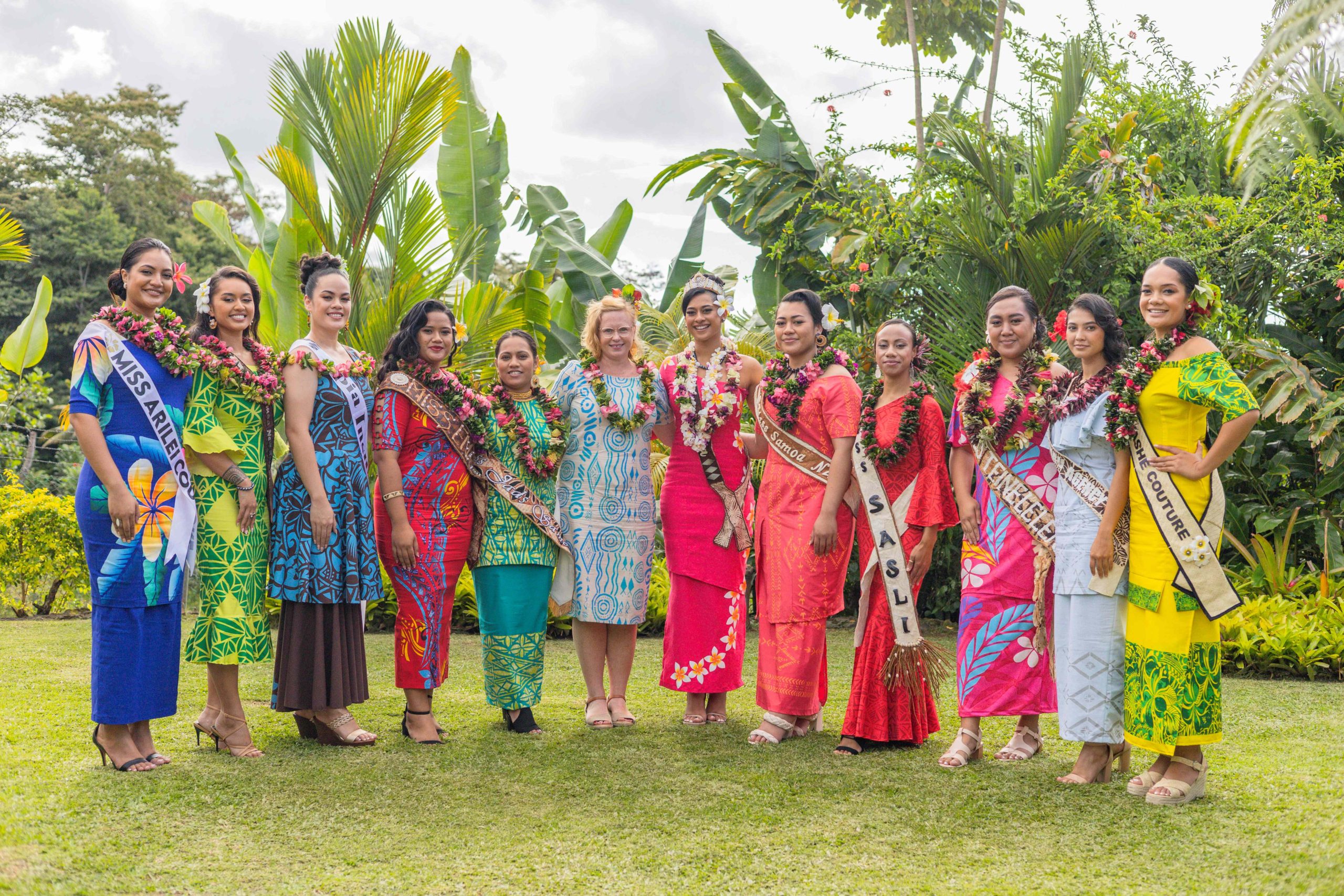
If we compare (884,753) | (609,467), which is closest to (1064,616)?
(884,753)

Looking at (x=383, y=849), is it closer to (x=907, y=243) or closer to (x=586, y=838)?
(x=586, y=838)

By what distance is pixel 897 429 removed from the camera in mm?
4586

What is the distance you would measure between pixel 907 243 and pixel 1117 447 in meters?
5.11

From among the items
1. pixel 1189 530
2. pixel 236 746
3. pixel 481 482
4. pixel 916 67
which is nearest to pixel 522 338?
pixel 481 482

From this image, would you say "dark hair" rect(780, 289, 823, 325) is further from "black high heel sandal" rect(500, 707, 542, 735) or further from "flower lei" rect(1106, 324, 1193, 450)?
"black high heel sandal" rect(500, 707, 542, 735)

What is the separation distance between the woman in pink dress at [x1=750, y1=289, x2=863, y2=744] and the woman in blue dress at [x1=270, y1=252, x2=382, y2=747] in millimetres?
1767

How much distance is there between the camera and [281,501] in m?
4.49

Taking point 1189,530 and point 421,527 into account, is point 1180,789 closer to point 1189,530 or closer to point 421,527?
point 1189,530

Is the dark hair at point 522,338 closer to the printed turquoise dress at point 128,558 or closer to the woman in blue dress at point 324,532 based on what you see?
the woman in blue dress at point 324,532

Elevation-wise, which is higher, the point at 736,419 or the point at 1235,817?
the point at 736,419

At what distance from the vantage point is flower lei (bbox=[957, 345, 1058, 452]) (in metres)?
4.26

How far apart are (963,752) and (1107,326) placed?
1.81m

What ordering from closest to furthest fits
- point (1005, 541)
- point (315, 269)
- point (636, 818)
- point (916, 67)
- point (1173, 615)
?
point (636, 818)
point (1173, 615)
point (1005, 541)
point (315, 269)
point (916, 67)

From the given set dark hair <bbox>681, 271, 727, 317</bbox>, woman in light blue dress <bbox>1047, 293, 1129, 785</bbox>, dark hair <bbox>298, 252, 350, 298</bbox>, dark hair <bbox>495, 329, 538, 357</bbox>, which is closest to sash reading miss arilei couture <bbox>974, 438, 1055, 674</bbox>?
woman in light blue dress <bbox>1047, 293, 1129, 785</bbox>
